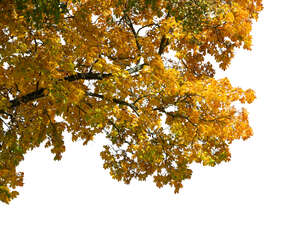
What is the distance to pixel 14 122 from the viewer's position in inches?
443

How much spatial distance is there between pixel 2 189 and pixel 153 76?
4.59m

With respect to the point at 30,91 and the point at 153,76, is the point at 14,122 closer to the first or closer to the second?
the point at 30,91

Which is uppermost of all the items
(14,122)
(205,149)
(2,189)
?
(205,149)

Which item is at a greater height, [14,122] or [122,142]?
[122,142]

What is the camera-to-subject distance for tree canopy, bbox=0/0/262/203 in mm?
8844

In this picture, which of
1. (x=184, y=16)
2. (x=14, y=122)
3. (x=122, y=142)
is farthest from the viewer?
(x=122, y=142)

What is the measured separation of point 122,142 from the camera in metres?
12.0

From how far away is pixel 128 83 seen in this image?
30.5 ft

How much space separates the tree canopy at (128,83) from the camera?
8844 millimetres

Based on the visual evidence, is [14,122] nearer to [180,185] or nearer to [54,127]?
[54,127]

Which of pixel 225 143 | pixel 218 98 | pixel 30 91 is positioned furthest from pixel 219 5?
pixel 30 91

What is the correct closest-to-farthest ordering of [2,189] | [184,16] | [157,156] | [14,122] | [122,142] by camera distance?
[2,189]
[184,16]
[157,156]
[14,122]
[122,142]

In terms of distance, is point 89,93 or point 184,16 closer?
point 184,16

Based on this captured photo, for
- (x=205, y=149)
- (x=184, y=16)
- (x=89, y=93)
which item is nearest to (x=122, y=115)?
(x=89, y=93)
